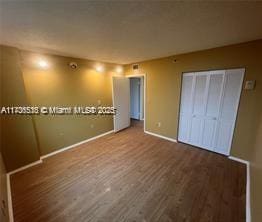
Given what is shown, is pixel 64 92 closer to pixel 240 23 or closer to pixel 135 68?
pixel 135 68

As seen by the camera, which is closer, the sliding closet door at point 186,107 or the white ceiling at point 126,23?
the white ceiling at point 126,23

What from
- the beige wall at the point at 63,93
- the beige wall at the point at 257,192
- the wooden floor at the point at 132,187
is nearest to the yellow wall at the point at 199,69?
the wooden floor at the point at 132,187

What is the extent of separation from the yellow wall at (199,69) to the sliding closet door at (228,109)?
94mm

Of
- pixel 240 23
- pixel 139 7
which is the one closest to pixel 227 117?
pixel 240 23

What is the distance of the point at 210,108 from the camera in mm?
2980

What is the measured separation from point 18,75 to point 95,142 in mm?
2425

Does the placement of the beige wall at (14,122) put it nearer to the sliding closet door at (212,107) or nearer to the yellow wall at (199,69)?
the yellow wall at (199,69)

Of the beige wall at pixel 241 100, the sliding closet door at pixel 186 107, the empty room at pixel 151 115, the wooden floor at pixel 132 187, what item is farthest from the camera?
the sliding closet door at pixel 186 107

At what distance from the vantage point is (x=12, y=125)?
2.41m

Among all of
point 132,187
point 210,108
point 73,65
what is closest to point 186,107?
point 210,108

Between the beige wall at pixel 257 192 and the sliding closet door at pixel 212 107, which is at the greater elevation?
the sliding closet door at pixel 212 107

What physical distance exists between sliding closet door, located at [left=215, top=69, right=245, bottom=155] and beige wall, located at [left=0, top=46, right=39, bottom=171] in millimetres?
4206

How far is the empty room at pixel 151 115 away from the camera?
61.3 inches

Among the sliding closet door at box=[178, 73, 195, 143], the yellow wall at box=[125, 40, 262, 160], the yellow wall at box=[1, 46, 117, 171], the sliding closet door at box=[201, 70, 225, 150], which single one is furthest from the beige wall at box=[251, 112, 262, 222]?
the yellow wall at box=[1, 46, 117, 171]
